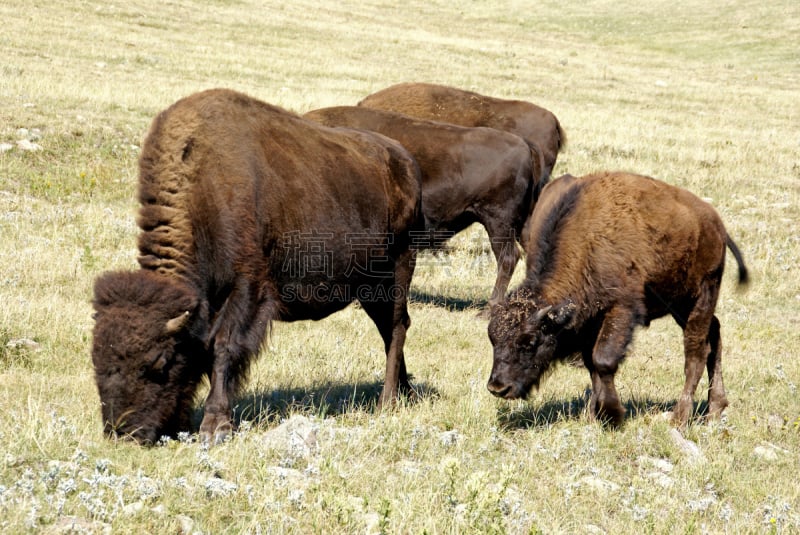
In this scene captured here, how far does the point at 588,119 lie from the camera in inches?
947

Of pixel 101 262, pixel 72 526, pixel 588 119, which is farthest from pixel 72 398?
pixel 588 119

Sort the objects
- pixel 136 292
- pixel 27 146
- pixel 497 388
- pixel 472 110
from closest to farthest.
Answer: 1. pixel 136 292
2. pixel 497 388
3. pixel 27 146
4. pixel 472 110

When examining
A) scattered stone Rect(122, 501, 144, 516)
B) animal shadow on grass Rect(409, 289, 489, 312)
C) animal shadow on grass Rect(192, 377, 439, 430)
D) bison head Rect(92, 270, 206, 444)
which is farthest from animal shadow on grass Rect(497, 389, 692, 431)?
animal shadow on grass Rect(409, 289, 489, 312)

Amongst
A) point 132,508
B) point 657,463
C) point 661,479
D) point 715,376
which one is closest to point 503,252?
point 715,376

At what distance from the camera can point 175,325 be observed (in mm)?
5105

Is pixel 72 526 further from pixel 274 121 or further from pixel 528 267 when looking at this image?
pixel 528 267

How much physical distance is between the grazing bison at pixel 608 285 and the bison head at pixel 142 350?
7.71 ft

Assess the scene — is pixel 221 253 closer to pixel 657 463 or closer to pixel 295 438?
pixel 295 438

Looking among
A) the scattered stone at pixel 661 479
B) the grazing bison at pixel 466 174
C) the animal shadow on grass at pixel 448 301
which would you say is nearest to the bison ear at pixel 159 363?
the scattered stone at pixel 661 479

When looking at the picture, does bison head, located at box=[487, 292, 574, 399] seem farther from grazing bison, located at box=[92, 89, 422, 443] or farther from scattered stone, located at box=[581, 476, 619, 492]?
scattered stone, located at box=[581, 476, 619, 492]

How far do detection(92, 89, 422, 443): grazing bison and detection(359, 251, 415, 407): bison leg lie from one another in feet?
1.32

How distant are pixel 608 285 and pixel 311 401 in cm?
250

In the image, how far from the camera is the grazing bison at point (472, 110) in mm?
13516

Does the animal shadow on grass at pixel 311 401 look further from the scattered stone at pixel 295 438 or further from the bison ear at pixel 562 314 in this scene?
the bison ear at pixel 562 314
